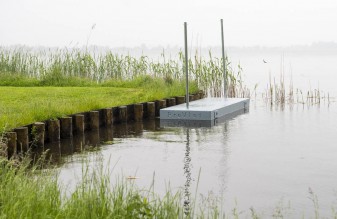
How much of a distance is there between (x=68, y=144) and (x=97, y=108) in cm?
214

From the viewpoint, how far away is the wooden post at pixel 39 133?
9.51 meters

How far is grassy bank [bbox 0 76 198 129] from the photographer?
10277 mm

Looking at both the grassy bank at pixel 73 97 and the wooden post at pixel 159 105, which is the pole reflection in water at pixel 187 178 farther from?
the wooden post at pixel 159 105

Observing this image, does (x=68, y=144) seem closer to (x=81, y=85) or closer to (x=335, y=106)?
(x=81, y=85)

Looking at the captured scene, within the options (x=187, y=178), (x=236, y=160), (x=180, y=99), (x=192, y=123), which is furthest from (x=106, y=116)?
(x=187, y=178)

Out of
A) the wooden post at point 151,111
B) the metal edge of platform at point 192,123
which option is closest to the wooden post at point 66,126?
the metal edge of platform at point 192,123

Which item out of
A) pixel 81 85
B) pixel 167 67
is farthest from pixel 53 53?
pixel 167 67

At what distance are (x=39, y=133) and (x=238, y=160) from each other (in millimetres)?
3163

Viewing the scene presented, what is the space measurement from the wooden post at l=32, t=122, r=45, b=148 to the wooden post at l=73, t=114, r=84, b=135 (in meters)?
1.34

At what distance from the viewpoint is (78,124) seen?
11023 millimetres

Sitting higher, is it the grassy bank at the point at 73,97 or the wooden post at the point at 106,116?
the grassy bank at the point at 73,97

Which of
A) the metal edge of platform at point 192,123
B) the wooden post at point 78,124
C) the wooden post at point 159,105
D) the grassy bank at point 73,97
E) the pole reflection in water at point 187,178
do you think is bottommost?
the pole reflection in water at point 187,178

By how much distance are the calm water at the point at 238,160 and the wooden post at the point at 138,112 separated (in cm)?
51

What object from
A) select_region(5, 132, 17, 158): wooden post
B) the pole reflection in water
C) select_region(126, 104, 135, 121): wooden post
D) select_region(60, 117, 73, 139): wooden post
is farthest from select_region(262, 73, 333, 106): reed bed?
select_region(5, 132, 17, 158): wooden post
